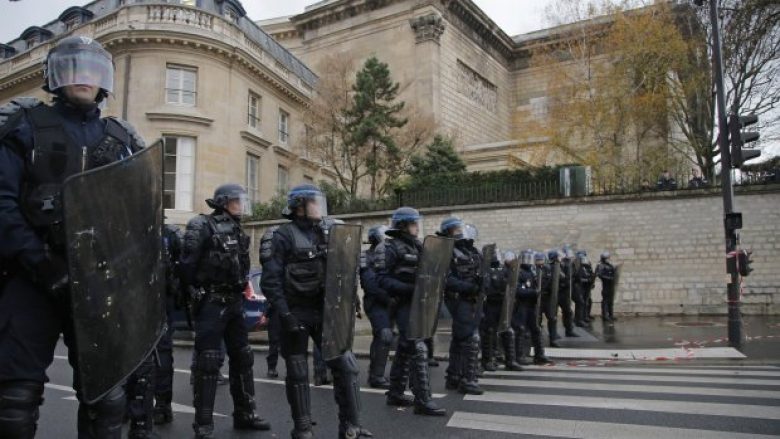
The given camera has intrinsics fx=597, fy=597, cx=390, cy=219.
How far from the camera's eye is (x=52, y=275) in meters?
2.51

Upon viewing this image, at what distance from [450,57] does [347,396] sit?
104 ft

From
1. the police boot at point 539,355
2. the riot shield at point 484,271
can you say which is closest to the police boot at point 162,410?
the riot shield at point 484,271

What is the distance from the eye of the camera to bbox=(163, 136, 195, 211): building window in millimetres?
23297

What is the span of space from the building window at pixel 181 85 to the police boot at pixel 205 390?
20.8 m

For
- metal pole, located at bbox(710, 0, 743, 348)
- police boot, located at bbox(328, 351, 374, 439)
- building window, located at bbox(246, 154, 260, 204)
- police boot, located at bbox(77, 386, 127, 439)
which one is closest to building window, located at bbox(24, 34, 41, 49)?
building window, located at bbox(246, 154, 260, 204)

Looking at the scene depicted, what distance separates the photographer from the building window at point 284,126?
94.9ft

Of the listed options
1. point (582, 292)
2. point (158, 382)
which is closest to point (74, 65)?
point (158, 382)

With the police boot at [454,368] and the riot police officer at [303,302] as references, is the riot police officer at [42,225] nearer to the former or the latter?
the riot police officer at [303,302]

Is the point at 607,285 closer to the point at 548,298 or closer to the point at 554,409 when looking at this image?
the point at 548,298

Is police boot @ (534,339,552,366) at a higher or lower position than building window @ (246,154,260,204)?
lower

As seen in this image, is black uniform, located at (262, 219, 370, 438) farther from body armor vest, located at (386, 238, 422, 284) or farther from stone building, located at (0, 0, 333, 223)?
stone building, located at (0, 0, 333, 223)

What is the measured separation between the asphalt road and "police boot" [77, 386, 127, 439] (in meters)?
2.27

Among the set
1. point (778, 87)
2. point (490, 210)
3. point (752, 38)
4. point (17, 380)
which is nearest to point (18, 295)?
point (17, 380)

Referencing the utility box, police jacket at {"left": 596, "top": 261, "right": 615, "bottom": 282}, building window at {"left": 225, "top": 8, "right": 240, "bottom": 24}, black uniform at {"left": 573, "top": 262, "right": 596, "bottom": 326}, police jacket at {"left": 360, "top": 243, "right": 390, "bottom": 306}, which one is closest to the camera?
police jacket at {"left": 360, "top": 243, "right": 390, "bottom": 306}
